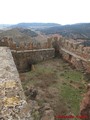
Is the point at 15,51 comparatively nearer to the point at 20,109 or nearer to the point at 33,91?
the point at 33,91

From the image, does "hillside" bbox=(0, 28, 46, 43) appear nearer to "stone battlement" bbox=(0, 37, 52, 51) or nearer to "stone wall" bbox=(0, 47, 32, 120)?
"stone battlement" bbox=(0, 37, 52, 51)

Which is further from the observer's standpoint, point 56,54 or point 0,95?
point 56,54

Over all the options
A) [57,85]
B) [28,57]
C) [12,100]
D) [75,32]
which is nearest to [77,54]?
[28,57]

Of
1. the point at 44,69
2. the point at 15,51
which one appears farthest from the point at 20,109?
the point at 15,51

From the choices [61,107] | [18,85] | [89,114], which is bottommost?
[61,107]

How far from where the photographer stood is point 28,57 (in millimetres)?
14414

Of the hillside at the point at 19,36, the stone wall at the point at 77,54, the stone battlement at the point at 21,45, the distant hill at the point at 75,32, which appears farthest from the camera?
the distant hill at the point at 75,32

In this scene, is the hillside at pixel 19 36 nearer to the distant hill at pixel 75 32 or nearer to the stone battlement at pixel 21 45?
the distant hill at pixel 75 32

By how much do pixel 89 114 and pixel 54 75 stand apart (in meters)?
5.30

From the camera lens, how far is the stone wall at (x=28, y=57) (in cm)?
1408

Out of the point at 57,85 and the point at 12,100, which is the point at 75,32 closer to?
the point at 57,85

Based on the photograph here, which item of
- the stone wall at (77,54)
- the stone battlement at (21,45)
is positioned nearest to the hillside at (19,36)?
the stone battlement at (21,45)

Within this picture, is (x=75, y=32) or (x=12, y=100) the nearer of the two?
(x=12, y=100)

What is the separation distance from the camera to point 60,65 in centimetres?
1354
